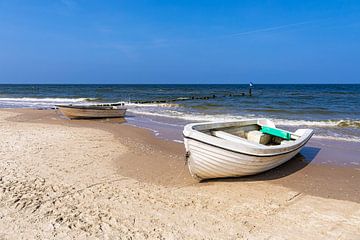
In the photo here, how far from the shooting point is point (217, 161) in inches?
227

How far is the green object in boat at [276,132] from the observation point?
27.8ft

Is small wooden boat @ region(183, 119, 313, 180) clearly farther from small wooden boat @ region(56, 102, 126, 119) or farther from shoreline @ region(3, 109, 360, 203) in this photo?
small wooden boat @ region(56, 102, 126, 119)

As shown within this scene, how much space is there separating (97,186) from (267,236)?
322cm

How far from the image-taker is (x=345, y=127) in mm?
14516

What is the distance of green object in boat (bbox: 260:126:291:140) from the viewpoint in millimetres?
8461

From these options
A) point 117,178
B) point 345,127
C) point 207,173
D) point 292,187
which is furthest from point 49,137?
point 345,127

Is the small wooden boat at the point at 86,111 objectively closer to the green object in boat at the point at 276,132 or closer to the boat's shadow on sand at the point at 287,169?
the green object in boat at the point at 276,132

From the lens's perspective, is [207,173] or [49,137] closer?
[207,173]

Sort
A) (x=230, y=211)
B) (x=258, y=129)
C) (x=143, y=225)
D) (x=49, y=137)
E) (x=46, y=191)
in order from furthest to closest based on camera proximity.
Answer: (x=49, y=137) < (x=258, y=129) < (x=46, y=191) < (x=230, y=211) < (x=143, y=225)

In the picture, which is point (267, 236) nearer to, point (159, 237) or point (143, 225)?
point (159, 237)

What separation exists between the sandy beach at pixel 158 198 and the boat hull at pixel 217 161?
0.23 meters

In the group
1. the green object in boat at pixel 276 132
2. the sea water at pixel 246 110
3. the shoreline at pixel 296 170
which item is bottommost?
the shoreline at pixel 296 170

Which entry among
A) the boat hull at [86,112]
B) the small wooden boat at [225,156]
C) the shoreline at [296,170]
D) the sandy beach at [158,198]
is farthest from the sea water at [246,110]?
the small wooden boat at [225,156]

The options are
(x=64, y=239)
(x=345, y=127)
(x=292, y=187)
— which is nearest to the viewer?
(x=64, y=239)
